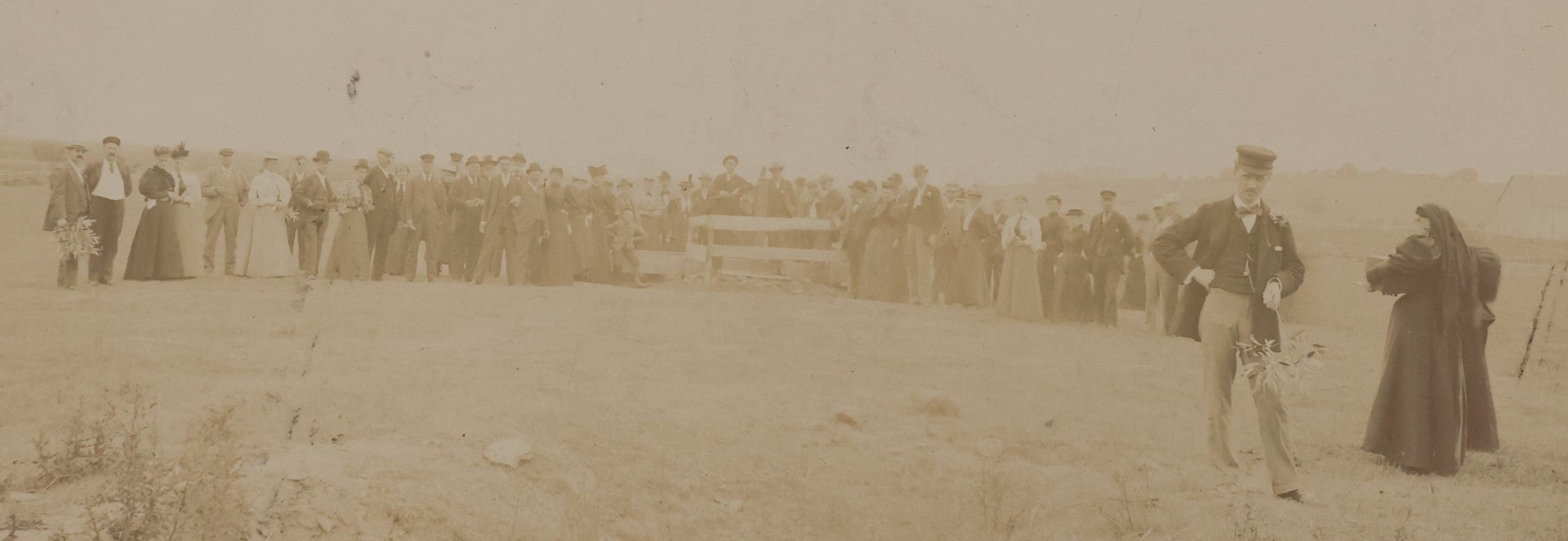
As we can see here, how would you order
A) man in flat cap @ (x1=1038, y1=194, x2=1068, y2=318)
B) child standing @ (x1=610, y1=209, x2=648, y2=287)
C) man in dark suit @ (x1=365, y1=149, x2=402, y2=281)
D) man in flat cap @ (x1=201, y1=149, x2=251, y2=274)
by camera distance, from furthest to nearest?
child standing @ (x1=610, y1=209, x2=648, y2=287) < man in dark suit @ (x1=365, y1=149, x2=402, y2=281) < man in flat cap @ (x1=201, y1=149, x2=251, y2=274) < man in flat cap @ (x1=1038, y1=194, x2=1068, y2=318)

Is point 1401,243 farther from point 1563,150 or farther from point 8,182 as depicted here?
point 8,182

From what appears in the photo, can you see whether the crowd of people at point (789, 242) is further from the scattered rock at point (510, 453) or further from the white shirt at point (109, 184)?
the scattered rock at point (510, 453)

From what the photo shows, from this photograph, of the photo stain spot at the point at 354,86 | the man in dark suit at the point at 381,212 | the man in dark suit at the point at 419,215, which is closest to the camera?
the photo stain spot at the point at 354,86

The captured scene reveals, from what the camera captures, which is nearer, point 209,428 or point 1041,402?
point 209,428

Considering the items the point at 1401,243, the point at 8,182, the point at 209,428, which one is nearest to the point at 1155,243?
the point at 1401,243

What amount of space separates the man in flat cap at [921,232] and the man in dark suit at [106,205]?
704 cm

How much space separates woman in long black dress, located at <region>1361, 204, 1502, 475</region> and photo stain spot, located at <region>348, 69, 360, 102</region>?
23.2ft

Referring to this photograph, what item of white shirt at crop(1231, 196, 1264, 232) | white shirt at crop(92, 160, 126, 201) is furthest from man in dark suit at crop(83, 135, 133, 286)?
white shirt at crop(1231, 196, 1264, 232)

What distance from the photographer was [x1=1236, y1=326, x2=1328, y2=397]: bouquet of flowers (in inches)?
191

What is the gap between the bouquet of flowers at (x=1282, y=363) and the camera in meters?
4.86

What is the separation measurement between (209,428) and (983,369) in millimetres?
4582

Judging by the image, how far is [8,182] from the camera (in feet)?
29.8

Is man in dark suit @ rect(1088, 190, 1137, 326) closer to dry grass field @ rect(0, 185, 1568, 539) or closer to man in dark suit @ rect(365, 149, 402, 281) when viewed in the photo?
dry grass field @ rect(0, 185, 1568, 539)

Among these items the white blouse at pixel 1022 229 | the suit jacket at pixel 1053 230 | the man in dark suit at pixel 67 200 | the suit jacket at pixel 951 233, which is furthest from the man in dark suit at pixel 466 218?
the suit jacket at pixel 1053 230
